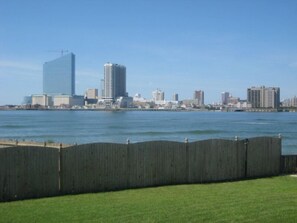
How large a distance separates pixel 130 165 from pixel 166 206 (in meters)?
4.53

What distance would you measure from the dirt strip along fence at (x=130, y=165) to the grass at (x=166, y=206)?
2.03 ft

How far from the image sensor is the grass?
424 inches

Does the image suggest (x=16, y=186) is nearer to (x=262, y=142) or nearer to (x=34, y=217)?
(x=34, y=217)

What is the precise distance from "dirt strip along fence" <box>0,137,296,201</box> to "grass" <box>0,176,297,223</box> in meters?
0.62

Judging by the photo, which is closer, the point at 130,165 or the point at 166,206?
the point at 166,206

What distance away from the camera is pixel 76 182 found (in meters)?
15.3

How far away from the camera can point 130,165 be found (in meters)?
16.5

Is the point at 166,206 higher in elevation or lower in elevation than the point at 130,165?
lower

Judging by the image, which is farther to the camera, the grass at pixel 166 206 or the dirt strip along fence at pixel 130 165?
the dirt strip along fence at pixel 130 165

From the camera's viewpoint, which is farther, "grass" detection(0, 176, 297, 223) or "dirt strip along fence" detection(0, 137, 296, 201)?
"dirt strip along fence" detection(0, 137, 296, 201)

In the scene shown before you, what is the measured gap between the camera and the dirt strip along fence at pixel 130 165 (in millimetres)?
14266

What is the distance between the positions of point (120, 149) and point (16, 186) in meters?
3.52

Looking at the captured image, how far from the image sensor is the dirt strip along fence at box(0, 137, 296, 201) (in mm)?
14266

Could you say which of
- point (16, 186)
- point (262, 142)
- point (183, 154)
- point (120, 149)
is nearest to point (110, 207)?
point (16, 186)
